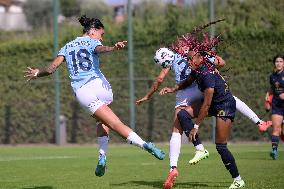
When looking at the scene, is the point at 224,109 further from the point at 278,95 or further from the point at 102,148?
the point at 278,95

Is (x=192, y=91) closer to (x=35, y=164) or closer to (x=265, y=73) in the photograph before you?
(x=35, y=164)

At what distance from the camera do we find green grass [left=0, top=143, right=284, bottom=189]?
11469 mm

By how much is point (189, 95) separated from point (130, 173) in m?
2.38

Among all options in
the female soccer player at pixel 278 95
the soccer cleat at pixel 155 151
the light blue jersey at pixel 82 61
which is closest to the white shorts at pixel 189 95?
the light blue jersey at pixel 82 61

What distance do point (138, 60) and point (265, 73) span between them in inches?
163

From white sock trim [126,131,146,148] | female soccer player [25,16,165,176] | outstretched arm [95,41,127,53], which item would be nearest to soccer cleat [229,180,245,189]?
white sock trim [126,131,146,148]

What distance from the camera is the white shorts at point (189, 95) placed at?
11.9m

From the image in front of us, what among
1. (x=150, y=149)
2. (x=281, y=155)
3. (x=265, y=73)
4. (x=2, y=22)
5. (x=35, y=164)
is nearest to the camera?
(x=150, y=149)

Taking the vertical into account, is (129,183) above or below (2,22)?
below

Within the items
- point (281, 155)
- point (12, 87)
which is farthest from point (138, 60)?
point (281, 155)

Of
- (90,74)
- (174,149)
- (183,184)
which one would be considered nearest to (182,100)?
(174,149)

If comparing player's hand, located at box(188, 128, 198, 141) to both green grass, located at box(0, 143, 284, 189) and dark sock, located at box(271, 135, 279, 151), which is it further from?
dark sock, located at box(271, 135, 279, 151)

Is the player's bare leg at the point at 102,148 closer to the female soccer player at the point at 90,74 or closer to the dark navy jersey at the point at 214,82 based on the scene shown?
the female soccer player at the point at 90,74

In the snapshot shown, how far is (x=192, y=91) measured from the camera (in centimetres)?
1196
